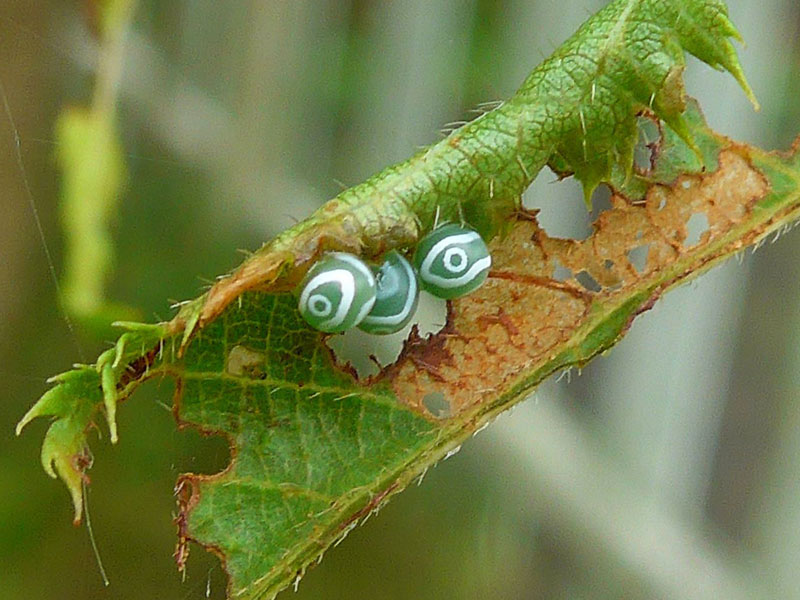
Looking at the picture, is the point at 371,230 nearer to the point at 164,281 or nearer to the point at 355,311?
the point at 355,311

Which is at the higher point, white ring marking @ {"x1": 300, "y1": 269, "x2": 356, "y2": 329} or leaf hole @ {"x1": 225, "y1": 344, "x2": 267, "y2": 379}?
leaf hole @ {"x1": 225, "y1": 344, "x2": 267, "y2": 379}

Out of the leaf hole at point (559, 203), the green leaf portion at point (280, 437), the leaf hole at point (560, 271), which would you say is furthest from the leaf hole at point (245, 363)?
the leaf hole at point (559, 203)

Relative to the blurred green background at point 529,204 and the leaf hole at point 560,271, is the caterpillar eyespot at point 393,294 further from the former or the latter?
the blurred green background at point 529,204

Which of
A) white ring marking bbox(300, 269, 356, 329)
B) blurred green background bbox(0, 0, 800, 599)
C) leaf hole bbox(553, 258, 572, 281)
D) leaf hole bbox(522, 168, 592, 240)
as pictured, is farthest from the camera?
blurred green background bbox(0, 0, 800, 599)

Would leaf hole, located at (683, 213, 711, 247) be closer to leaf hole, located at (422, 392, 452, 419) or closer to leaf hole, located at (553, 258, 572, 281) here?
leaf hole, located at (553, 258, 572, 281)

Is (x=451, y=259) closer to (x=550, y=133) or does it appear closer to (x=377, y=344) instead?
(x=550, y=133)

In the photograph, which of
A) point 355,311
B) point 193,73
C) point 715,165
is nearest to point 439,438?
point 355,311

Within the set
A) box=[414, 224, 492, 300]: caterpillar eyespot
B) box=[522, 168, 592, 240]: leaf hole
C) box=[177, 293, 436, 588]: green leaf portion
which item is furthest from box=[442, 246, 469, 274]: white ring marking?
box=[522, 168, 592, 240]: leaf hole
